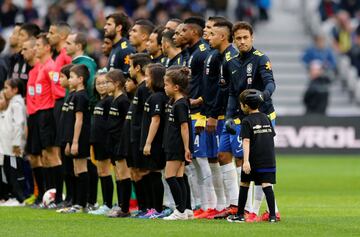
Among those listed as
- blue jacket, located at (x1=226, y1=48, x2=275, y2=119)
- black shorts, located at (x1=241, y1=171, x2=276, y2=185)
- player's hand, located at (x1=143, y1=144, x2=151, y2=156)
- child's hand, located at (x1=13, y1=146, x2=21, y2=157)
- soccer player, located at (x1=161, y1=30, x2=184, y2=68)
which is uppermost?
soccer player, located at (x1=161, y1=30, x2=184, y2=68)

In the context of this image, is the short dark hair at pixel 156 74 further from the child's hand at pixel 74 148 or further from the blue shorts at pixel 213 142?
the child's hand at pixel 74 148

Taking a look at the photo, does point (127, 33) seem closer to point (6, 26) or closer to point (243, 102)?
point (243, 102)

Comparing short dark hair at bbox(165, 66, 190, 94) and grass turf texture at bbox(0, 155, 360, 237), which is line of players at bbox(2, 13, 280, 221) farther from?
grass turf texture at bbox(0, 155, 360, 237)

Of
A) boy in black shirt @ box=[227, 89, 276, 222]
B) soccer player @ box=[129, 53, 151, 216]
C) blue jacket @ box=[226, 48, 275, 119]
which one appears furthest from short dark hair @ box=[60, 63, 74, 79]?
boy in black shirt @ box=[227, 89, 276, 222]

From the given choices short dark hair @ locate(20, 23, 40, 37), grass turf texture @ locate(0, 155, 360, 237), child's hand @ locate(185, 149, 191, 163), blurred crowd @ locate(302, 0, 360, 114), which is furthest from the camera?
blurred crowd @ locate(302, 0, 360, 114)

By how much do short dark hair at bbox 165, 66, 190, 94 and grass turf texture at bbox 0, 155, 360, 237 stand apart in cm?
178

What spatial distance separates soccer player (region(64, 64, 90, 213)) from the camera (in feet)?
56.1

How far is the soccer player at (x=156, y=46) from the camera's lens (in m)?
16.9

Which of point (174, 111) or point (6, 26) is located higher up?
point (6, 26)

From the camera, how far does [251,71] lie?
15508 millimetres

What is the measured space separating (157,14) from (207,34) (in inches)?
757

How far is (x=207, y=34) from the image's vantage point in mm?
16156

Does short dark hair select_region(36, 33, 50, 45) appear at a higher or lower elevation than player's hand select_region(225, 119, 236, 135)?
higher

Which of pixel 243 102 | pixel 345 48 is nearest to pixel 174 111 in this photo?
pixel 243 102
